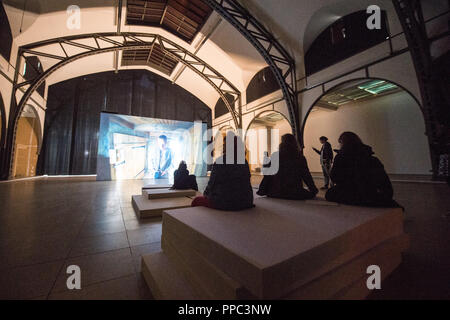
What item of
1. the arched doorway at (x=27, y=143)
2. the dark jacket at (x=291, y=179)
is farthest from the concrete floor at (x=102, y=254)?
the arched doorway at (x=27, y=143)

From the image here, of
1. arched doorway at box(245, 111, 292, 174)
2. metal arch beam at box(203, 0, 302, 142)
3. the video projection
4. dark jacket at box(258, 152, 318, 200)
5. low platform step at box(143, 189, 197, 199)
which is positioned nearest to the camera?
dark jacket at box(258, 152, 318, 200)

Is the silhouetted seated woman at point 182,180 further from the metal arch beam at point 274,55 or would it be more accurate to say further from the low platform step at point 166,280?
the metal arch beam at point 274,55

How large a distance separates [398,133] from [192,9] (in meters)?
10.3

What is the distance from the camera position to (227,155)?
1595mm

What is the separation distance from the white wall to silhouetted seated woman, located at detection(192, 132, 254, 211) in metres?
8.75

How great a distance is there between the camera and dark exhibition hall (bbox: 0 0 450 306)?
959 millimetres

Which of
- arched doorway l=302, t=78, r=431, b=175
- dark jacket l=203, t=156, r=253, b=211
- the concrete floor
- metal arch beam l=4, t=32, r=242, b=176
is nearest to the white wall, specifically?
arched doorway l=302, t=78, r=431, b=175

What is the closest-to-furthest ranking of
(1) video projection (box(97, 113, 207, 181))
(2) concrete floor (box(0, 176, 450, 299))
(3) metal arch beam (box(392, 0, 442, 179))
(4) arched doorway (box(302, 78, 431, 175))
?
(2) concrete floor (box(0, 176, 450, 299)) → (3) metal arch beam (box(392, 0, 442, 179)) → (4) arched doorway (box(302, 78, 431, 175)) → (1) video projection (box(97, 113, 207, 181))

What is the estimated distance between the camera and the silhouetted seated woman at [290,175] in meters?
2.08

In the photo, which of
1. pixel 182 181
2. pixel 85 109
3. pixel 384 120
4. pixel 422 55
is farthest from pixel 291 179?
pixel 85 109

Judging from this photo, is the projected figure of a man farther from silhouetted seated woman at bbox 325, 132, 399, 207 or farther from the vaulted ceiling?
silhouetted seated woman at bbox 325, 132, 399, 207

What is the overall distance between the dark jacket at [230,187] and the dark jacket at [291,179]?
2.20 ft
